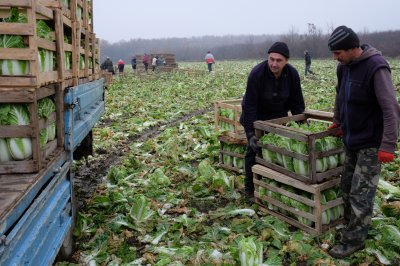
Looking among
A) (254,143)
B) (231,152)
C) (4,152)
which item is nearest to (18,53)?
(4,152)

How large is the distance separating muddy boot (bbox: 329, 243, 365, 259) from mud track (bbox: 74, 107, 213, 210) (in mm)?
3474

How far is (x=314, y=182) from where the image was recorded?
14.8 ft

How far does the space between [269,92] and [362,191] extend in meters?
1.89

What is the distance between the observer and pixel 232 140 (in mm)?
6672

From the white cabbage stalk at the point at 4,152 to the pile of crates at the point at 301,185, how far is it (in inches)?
118

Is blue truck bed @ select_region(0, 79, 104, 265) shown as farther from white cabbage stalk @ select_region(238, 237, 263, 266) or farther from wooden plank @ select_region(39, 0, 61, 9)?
white cabbage stalk @ select_region(238, 237, 263, 266)

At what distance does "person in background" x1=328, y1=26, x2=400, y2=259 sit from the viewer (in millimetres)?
3764

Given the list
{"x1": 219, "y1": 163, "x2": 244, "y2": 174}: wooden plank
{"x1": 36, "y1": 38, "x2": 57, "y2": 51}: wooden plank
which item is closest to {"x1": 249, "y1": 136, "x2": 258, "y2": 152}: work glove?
{"x1": 219, "y1": 163, "x2": 244, "y2": 174}: wooden plank

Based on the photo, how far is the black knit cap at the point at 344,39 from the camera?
12.8 feet

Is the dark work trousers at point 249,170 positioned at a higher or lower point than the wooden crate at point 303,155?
lower

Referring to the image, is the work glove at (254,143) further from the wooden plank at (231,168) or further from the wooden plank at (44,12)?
the wooden plank at (44,12)

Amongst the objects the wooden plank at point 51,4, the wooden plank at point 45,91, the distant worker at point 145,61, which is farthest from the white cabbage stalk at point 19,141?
the distant worker at point 145,61

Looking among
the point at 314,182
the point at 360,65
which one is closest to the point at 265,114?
the point at 314,182

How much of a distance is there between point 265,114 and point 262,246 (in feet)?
6.81
